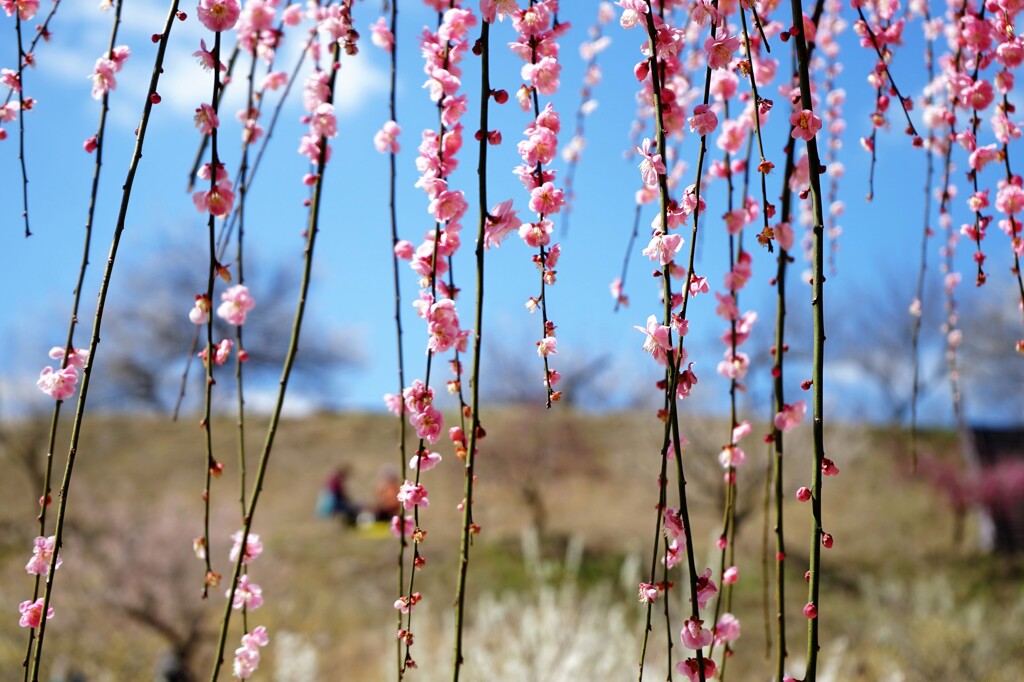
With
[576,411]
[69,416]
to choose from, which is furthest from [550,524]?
[69,416]

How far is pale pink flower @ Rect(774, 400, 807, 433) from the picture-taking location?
1.10 m

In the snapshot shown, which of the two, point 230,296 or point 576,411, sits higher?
point 576,411

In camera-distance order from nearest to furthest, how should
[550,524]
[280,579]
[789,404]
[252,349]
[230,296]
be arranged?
[230,296] < [789,404] < [280,579] < [550,524] < [252,349]

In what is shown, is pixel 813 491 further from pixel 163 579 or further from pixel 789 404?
pixel 163 579

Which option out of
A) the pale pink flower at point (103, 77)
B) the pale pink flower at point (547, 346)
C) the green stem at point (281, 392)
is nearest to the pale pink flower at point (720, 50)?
the pale pink flower at point (547, 346)

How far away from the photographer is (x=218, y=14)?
98 centimetres

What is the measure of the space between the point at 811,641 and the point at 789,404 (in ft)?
1.37

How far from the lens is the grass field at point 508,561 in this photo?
436 centimetres

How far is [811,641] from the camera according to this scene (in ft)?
2.60

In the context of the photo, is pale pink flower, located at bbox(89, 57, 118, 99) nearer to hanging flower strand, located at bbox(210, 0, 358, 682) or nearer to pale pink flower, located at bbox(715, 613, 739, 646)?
hanging flower strand, located at bbox(210, 0, 358, 682)

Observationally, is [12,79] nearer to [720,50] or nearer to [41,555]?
[41,555]

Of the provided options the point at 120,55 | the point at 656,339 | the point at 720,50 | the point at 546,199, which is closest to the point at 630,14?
the point at 720,50

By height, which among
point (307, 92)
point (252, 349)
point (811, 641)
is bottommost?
point (811, 641)

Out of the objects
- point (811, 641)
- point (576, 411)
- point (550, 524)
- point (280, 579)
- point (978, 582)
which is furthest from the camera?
point (576, 411)
